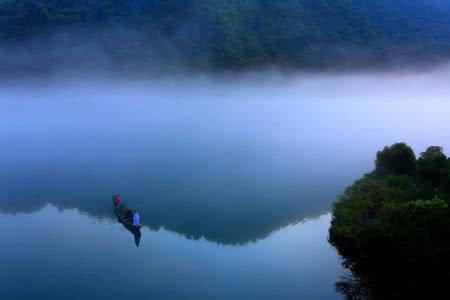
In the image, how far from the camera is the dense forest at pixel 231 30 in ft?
160

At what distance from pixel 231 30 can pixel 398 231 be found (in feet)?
139

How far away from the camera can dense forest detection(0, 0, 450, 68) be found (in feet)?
160

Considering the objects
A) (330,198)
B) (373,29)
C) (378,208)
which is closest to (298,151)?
(330,198)

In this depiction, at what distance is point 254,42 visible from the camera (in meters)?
49.4

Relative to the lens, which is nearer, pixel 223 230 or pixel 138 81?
pixel 223 230

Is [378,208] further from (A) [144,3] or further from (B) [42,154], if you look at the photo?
(A) [144,3]

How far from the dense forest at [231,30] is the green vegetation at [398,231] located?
3634 cm

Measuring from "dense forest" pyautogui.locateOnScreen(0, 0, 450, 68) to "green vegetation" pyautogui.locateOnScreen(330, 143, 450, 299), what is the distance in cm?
3634

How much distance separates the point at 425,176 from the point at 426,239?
3.58 metres

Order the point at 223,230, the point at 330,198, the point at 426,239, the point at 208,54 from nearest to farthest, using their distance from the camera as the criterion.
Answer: the point at 426,239, the point at 223,230, the point at 330,198, the point at 208,54

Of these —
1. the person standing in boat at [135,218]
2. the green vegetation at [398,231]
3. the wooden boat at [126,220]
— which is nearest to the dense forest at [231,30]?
the wooden boat at [126,220]

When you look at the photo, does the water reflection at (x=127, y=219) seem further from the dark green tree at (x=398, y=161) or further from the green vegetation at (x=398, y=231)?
the dark green tree at (x=398, y=161)

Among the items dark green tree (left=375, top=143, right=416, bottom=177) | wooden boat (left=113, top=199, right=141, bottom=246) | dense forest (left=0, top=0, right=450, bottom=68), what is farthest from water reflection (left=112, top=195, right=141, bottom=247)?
dense forest (left=0, top=0, right=450, bottom=68)

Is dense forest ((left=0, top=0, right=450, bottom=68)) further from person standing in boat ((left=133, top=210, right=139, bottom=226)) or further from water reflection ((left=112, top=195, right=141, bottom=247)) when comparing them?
person standing in boat ((left=133, top=210, right=139, bottom=226))
